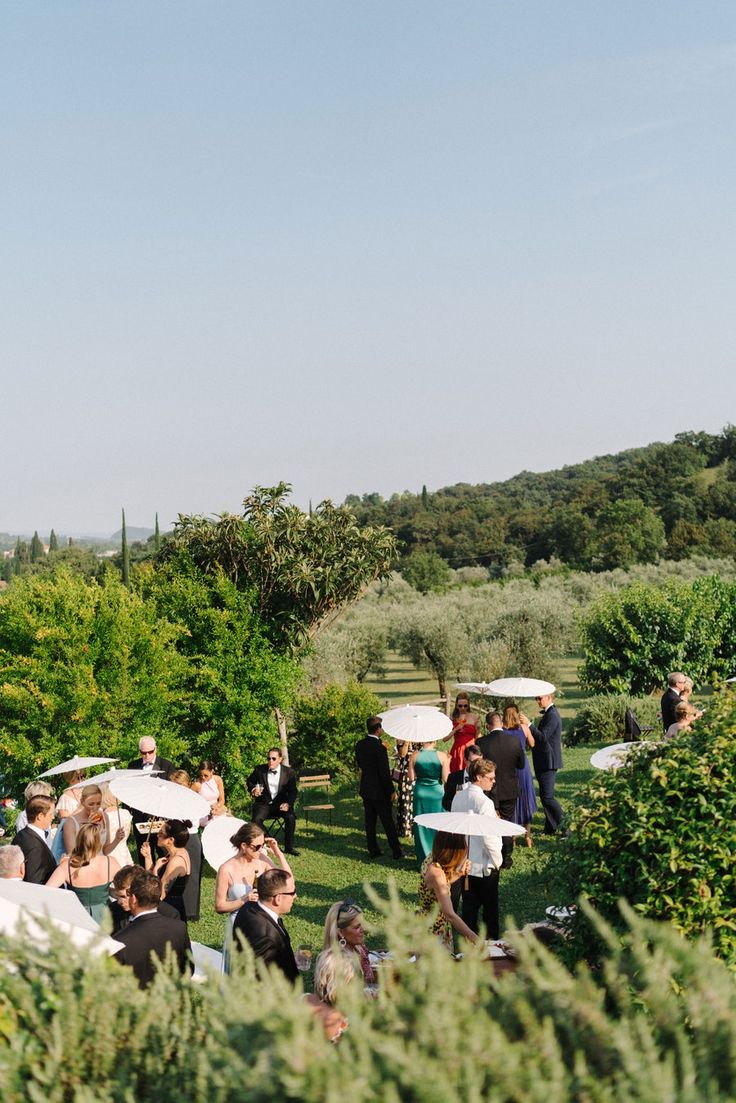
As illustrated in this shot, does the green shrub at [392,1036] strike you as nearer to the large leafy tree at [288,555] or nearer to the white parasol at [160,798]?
the white parasol at [160,798]

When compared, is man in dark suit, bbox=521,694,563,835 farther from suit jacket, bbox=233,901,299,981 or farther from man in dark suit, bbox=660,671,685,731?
suit jacket, bbox=233,901,299,981

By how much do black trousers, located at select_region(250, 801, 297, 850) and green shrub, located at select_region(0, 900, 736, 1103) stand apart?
7758 millimetres

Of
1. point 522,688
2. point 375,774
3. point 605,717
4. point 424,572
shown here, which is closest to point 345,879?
point 375,774

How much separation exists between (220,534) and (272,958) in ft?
32.3

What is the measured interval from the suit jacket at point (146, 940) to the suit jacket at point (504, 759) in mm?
5157

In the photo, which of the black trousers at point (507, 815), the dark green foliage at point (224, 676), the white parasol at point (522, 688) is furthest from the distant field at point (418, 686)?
the black trousers at point (507, 815)

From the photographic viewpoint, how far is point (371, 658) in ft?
114

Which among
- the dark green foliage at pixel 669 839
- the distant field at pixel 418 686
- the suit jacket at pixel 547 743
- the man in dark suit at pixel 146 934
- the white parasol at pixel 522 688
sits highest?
the dark green foliage at pixel 669 839

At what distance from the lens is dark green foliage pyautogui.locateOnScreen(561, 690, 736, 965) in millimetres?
4828

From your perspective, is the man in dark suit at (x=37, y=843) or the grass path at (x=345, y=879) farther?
the grass path at (x=345, y=879)

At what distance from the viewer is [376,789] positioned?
11.4 meters

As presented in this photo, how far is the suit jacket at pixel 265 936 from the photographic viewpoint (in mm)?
5660

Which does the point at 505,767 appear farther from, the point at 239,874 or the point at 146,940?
the point at 146,940

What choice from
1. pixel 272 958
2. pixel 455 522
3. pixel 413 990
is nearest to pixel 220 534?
pixel 272 958
